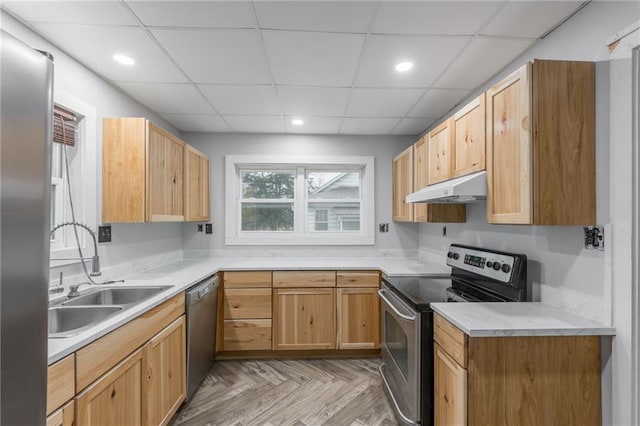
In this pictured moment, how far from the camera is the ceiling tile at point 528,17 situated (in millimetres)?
1414

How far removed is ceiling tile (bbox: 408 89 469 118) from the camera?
239 centimetres

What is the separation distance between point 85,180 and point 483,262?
9.11 ft

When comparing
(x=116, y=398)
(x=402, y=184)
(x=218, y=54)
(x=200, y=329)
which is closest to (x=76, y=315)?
(x=116, y=398)

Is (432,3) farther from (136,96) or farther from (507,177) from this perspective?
(136,96)

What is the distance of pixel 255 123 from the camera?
3.13 m

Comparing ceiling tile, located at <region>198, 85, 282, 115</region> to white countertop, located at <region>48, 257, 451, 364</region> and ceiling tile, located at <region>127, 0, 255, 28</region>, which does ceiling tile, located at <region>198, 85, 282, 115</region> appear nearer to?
ceiling tile, located at <region>127, 0, 255, 28</region>

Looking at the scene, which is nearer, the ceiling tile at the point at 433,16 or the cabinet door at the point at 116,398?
the cabinet door at the point at 116,398

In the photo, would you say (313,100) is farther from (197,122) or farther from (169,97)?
(197,122)

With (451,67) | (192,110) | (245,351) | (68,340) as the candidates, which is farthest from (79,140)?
(451,67)

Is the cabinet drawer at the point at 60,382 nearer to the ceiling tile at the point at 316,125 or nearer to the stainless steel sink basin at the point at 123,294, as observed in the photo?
the stainless steel sink basin at the point at 123,294

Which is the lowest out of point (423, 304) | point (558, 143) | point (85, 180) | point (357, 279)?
point (357, 279)

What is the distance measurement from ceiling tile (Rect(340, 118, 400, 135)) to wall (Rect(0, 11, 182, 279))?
1952 mm

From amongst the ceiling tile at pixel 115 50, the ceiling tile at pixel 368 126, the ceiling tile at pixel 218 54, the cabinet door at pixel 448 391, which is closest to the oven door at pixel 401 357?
the cabinet door at pixel 448 391

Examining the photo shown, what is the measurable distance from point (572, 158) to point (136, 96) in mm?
3036
